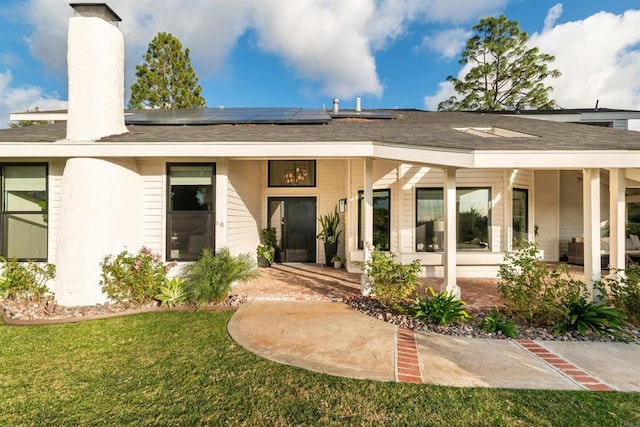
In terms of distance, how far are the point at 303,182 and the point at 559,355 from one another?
731 cm

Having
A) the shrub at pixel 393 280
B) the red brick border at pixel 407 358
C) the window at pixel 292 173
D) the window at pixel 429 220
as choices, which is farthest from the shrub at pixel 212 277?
the window at pixel 429 220

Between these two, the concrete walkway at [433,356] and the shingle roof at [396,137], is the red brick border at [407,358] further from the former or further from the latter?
the shingle roof at [396,137]

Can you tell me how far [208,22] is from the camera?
46.1 ft

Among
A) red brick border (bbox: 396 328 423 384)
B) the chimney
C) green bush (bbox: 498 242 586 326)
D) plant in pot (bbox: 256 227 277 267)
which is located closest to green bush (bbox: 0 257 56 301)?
the chimney

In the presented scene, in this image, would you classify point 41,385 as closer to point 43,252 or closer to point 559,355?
point 43,252

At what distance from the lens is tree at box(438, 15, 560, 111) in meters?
18.7

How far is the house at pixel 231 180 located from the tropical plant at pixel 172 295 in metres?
0.80

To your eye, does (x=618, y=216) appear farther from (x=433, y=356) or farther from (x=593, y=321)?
(x=433, y=356)

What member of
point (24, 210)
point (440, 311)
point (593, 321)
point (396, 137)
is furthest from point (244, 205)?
point (593, 321)

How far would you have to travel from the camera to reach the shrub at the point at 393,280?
455 cm

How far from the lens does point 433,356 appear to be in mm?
3295

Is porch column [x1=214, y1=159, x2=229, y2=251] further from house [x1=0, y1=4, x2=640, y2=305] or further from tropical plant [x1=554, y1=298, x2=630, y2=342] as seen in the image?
tropical plant [x1=554, y1=298, x2=630, y2=342]

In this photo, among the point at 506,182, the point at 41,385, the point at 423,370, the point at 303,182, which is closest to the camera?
the point at 41,385

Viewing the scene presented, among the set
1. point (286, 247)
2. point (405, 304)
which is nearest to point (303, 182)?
point (286, 247)
